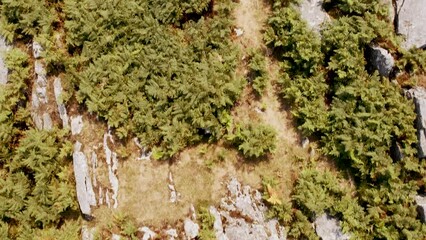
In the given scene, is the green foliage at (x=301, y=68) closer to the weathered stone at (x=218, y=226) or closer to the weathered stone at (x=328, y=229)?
the weathered stone at (x=328, y=229)

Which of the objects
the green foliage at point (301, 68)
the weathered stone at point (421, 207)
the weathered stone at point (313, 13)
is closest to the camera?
the weathered stone at point (421, 207)

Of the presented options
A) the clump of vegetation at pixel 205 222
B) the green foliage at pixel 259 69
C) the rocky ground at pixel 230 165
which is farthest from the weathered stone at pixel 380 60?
the clump of vegetation at pixel 205 222

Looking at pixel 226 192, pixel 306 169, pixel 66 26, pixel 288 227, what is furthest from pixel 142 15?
pixel 288 227

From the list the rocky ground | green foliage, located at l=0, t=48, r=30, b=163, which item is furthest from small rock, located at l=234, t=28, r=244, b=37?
green foliage, located at l=0, t=48, r=30, b=163

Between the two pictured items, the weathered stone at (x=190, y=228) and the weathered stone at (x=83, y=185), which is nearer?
the weathered stone at (x=190, y=228)

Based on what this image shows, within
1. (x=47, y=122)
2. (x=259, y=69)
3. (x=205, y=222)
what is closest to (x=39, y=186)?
(x=47, y=122)

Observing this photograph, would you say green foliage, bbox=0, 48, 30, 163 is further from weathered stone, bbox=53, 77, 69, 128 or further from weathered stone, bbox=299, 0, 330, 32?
weathered stone, bbox=299, 0, 330, 32
